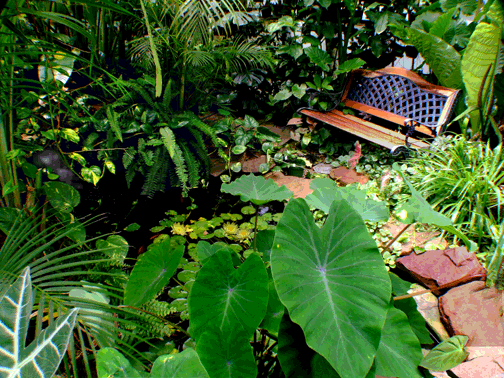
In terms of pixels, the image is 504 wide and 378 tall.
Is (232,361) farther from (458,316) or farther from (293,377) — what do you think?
(458,316)

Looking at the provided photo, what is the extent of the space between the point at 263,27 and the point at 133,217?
3.14 m

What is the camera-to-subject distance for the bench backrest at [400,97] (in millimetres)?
2777

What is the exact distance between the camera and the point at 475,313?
1528mm

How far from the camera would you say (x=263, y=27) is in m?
4.15

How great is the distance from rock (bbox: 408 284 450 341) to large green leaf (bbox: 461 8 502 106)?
5.95 feet

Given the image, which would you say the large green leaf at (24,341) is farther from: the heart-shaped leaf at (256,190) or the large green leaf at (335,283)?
the heart-shaped leaf at (256,190)

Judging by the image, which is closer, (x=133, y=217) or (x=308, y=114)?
→ (x=133, y=217)

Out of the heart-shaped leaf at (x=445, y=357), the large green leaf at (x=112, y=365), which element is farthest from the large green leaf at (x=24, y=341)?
the heart-shaped leaf at (x=445, y=357)

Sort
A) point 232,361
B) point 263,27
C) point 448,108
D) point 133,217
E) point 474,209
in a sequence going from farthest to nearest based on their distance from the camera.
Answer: point 263,27, point 448,108, point 133,217, point 474,209, point 232,361

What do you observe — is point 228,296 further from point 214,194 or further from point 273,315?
point 214,194

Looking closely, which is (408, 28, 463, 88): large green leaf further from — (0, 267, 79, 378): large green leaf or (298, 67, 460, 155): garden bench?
(0, 267, 79, 378): large green leaf

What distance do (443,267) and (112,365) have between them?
1.85 metres

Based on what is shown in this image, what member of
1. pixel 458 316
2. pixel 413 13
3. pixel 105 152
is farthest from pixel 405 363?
pixel 413 13

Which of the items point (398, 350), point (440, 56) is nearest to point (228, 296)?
point (398, 350)
